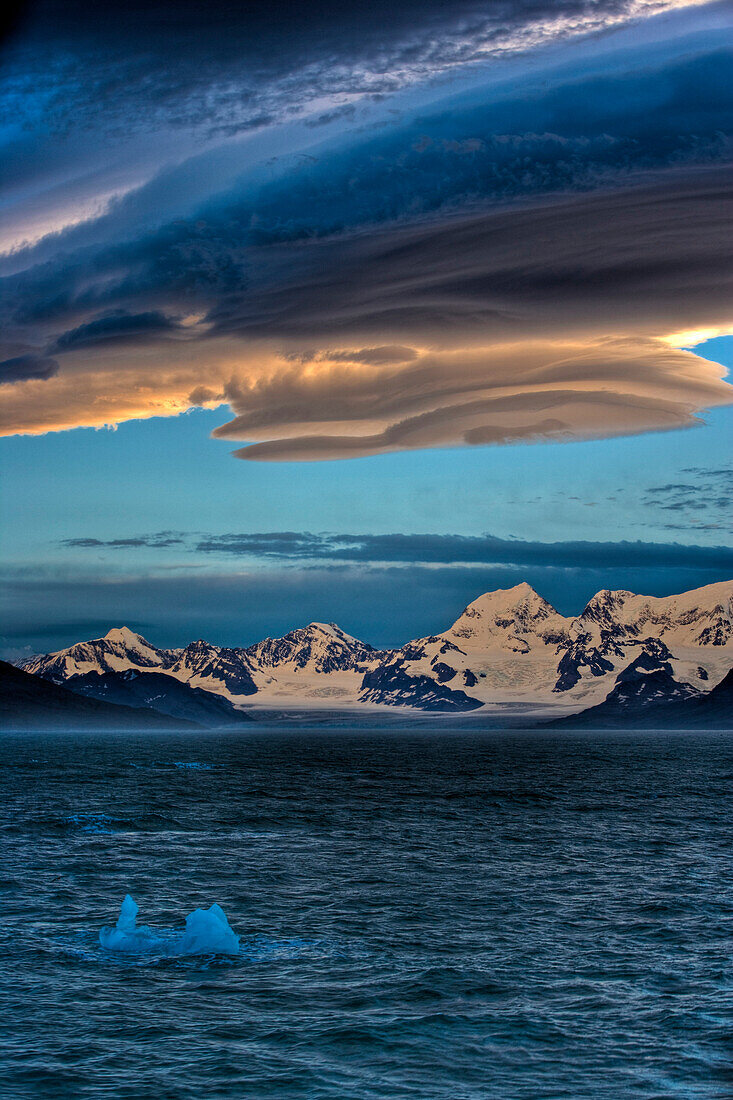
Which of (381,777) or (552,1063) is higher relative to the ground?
(552,1063)

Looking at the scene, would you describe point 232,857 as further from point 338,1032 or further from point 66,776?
point 66,776

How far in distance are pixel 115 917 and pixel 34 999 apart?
36.8 ft

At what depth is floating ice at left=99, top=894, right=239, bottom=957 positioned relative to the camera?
1404 inches

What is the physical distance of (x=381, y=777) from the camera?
15488 cm

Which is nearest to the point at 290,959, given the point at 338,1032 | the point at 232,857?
the point at 338,1032

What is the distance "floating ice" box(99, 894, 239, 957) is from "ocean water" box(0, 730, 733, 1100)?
0.56 meters

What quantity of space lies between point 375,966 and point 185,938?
23.4 ft

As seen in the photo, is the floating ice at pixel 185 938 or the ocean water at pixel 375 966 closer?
the ocean water at pixel 375 966

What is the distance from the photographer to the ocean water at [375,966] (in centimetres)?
2483

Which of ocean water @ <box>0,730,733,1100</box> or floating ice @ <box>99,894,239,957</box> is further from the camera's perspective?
floating ice @ <box>99,894,239,957</box>

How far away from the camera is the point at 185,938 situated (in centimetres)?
3606

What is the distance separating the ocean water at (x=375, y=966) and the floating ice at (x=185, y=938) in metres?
0.56

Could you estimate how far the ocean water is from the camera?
24828 mm

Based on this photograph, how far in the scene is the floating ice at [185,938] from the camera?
117ft
